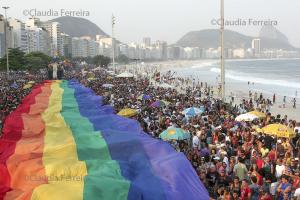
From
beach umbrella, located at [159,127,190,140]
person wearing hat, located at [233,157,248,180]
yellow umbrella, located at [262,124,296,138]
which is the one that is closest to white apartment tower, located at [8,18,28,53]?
beach umbrella, located at [159,127,190,140]

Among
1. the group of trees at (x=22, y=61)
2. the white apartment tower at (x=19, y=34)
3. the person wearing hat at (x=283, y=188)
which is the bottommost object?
the person wearing hat at (x=283, y=188)

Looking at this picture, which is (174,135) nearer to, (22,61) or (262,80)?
(22,61)

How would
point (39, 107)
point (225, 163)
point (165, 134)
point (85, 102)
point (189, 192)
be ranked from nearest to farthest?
point (189, 192) < point (225, 163) < point (165, 134) < point (39, 107) < point (85, 102)

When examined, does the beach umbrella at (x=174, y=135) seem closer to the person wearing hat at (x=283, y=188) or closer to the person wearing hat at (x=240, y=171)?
the person wearing hat at (x=240, y=171)

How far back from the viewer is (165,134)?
14789 mm

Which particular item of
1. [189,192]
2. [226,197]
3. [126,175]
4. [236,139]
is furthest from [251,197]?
[236,139]

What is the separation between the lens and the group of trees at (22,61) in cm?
6856

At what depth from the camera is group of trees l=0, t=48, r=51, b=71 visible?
225 feet

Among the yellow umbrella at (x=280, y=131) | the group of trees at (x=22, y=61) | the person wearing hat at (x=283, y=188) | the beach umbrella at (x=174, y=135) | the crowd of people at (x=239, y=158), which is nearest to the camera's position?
the person wearing hat at (x=283, y=188)

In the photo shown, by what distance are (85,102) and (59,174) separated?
1155 centimetres

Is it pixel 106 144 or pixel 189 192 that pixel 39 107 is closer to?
pixel 106 144

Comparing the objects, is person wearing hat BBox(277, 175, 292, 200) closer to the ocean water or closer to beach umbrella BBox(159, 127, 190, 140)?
beach umbrella BBox(159, 127, 190, 140)

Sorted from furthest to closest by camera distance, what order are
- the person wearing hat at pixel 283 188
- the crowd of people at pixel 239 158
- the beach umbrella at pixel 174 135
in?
the beach umbrella at pixel 174 135
the crowd of people at pixel 239 158
the person wearing hat at pixel 283 188

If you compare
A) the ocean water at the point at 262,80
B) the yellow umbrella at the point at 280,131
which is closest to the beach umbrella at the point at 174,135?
the yellow umbrella at the point at 280,131
